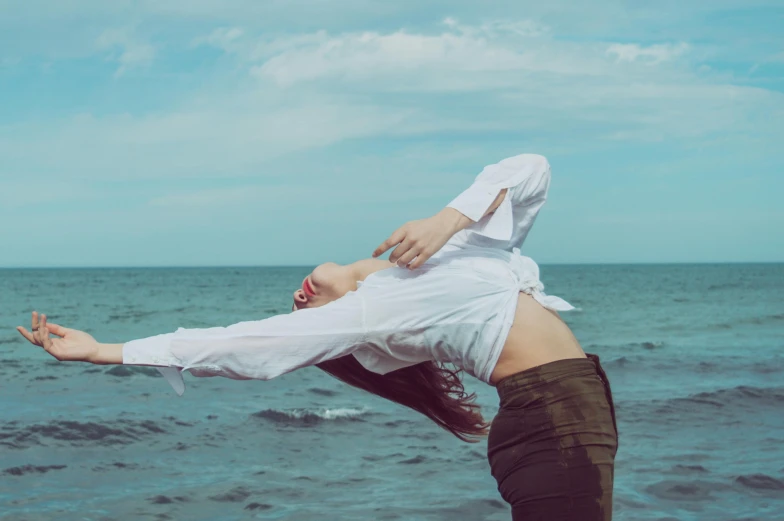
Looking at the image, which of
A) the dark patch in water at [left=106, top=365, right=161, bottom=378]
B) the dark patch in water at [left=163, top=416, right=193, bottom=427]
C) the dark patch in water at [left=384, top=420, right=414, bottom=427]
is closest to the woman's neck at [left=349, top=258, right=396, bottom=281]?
the dark patch in water at [left=384, top=420, right=414, bottom=427]

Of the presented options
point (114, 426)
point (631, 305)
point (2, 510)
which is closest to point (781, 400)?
point (114, 426)

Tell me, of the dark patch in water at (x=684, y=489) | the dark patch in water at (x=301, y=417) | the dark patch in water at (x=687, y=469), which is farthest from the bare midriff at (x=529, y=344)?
the dark patch in water at (x=301, y=417)

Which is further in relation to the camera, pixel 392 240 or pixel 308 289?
pixel 308 289

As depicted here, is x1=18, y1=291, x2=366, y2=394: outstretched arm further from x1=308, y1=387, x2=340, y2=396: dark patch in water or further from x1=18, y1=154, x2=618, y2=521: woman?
x1=308, y1=387, x2=340, y2=396: dark patch in water

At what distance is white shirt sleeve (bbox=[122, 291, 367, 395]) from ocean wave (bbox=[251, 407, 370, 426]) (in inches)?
328

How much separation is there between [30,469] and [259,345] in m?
6.98

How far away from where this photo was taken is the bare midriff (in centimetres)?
226

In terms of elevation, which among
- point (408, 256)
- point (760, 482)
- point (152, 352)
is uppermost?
point (408, 256)

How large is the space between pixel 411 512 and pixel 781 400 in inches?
271

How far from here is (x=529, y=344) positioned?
2.27 meters

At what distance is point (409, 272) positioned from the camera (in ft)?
7.56

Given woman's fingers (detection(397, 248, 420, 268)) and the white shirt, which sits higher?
woman's fingers (detection(397, 248, 420, 268))

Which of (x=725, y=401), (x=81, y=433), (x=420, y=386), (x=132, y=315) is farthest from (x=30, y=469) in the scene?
(x=132, y=315)

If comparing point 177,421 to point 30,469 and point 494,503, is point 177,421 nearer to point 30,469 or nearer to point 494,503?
point 30,469
